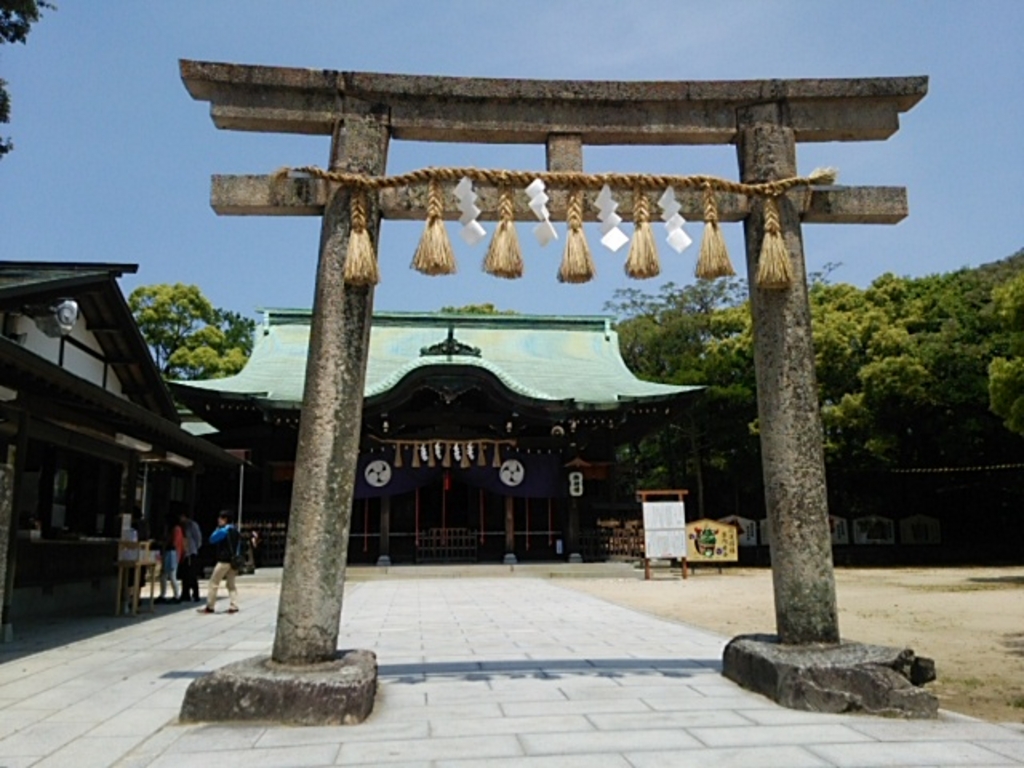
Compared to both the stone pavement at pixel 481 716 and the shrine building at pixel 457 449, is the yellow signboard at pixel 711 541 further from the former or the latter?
the stone pavement at pixel 481 716

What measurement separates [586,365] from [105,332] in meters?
14.4

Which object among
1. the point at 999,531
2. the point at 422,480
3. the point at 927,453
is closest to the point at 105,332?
the point at 422,480

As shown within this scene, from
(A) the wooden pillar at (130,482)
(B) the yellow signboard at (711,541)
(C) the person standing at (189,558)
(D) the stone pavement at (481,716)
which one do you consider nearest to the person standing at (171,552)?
(C) the person standing at (189,558)

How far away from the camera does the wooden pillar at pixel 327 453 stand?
16.0 ft

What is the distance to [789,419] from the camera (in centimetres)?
542

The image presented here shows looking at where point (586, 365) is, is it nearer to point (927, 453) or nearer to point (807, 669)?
point (927, 453)

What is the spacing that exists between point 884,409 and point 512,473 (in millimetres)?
12420

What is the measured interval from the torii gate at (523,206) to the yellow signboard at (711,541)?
1485cm

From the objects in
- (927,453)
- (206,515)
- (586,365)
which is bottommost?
(206,515)

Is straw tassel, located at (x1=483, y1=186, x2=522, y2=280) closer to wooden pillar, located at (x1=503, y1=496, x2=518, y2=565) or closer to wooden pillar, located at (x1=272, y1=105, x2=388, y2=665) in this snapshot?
wooden pillar, located at (x1=272, y1=105, x2=388, y2=665)

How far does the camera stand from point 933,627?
9828mm

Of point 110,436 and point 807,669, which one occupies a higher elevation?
point 110,436

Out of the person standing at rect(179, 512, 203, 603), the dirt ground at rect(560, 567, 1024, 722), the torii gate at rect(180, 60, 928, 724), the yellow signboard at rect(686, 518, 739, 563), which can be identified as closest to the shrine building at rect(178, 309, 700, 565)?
the yellow signboard at rect(686, 518, 739, 563)

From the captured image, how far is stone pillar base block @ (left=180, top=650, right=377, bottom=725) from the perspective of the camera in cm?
446
